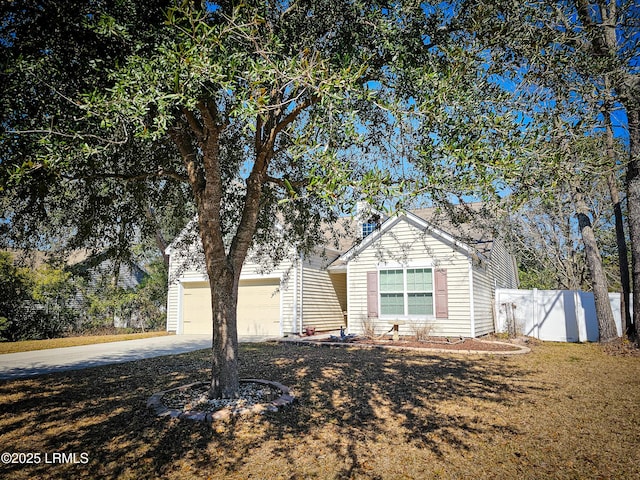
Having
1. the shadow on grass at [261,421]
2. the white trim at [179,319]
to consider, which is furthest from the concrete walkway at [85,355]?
the white trim at [179,319]

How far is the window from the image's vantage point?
14547mm

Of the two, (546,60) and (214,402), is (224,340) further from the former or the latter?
(546,60)

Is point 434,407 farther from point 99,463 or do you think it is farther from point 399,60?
point 399,60

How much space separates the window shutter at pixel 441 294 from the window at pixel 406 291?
264 mm

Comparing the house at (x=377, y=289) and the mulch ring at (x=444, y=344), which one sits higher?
the house at (x=377, y=289)

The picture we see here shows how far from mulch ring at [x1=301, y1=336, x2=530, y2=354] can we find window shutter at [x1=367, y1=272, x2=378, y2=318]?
118cm

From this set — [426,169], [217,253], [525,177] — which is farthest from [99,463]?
[525,177]

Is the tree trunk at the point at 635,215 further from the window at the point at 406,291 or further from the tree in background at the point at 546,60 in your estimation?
the tree in background at the point at 546,60

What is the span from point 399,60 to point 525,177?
2.13 m

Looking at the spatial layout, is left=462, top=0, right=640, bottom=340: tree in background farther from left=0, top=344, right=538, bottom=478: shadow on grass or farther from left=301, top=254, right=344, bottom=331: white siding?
left=301, top=254, right=344, bottom=331: white siding

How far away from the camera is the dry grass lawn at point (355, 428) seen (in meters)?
3.80

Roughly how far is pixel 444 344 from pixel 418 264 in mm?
3270

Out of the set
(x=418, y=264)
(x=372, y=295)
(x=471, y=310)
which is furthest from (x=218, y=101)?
(x=471, y=310)

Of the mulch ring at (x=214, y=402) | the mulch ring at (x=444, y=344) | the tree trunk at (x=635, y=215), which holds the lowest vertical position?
the mulch ring at (x=444, y=344)
